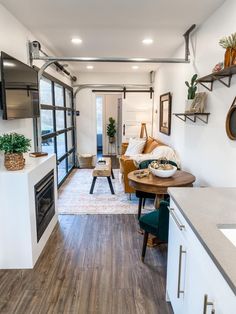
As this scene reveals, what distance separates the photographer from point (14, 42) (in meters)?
2.81

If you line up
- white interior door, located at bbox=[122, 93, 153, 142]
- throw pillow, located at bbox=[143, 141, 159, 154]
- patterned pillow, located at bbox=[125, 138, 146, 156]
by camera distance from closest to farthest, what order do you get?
throw pillow, located at bbox=[143, 141, 159, 154], patterned pillow, located at bbox=[125, 138, 146, 156], white interior door, located at bbox=[122, 93, 153, 142]

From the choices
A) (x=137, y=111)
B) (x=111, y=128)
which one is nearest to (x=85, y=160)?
(x=137, y=111)

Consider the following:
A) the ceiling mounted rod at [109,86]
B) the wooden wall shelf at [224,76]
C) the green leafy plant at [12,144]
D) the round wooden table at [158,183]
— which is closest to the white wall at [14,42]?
the green leafy plant at [12,144]

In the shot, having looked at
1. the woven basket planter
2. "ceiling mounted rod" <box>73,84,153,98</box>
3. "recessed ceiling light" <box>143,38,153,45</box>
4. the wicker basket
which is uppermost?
"recessed ceiling light" <box>143,38,153,45</box>

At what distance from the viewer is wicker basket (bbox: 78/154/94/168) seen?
674 centimetres

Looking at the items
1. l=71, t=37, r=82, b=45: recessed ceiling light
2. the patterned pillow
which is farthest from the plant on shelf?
the patterned pillow

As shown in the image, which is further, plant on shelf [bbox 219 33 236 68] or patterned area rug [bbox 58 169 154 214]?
patterned area rug [bbox 58 169 154 214]

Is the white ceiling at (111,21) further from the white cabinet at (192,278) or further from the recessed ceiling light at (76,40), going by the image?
the white cabinet at (192,278)

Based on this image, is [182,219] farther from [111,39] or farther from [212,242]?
[111,39]

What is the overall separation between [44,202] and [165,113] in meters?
3.28

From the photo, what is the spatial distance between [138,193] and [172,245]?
1554mm

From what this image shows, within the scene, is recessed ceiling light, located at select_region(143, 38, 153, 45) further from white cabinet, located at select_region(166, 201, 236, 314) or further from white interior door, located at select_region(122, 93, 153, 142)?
white interior door, located at select_region(122, 93, 153, 142)

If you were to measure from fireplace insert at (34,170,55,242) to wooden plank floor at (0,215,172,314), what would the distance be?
0.26 metres

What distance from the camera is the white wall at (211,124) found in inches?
91.2
